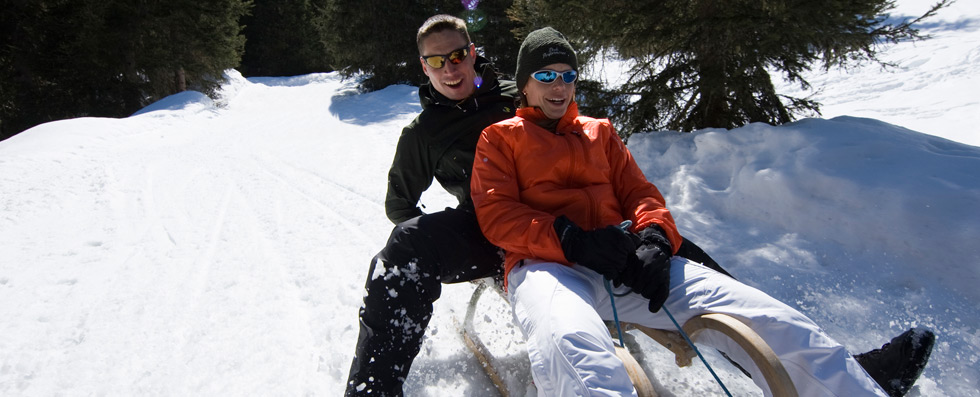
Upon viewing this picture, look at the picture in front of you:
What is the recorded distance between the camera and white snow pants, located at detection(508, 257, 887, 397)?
1.52 m

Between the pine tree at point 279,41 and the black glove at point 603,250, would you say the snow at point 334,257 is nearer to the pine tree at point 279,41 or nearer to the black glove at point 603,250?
the black glove at point 603,250

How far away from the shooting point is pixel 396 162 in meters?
2.67

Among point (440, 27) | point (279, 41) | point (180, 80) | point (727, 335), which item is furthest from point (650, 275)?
point (279, 41)

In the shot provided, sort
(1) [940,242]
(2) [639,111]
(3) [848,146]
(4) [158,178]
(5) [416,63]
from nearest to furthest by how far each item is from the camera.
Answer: (1) [940,242] → (3) [848,146] → (2) [639,111] → (4) [158,178] → (5) [416,63]

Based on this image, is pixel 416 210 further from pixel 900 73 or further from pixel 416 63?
pixel 416 63

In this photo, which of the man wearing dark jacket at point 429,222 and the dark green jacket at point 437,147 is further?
the dark green jacket at point 437,147

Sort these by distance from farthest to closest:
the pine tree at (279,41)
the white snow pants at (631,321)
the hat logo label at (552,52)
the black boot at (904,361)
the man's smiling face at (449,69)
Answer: the pine tree at (279,41) → the man's smiling face at (449,69) → the hat logo label at (552,52) → the black boot at (904,361) → the white snow pants at (631,321)

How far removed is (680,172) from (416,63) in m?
13.0

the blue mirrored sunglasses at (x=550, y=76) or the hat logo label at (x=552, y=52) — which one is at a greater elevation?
the hat logo label at (x=552, y=52)

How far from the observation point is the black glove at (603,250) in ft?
6.06

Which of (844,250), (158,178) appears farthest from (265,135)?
(844,250)

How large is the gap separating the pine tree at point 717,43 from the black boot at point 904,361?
116 inches

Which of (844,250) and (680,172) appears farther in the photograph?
(680,172)

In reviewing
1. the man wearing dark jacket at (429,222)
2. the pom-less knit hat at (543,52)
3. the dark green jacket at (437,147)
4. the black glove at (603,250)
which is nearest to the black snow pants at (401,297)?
the man wearing dark jacket at (429,222)
